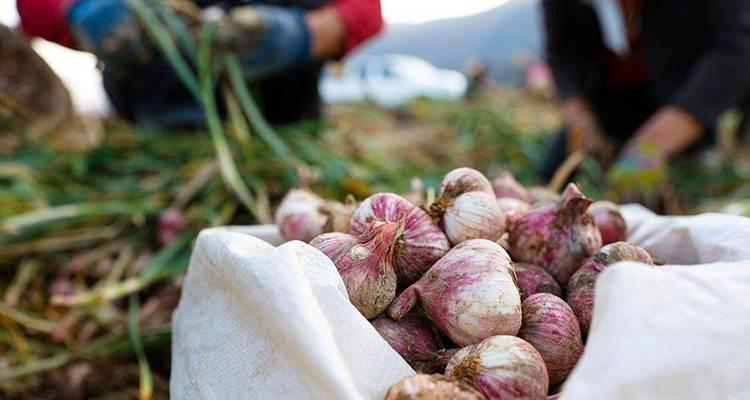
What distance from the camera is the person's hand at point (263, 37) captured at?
1566 mm

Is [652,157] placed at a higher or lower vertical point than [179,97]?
lower

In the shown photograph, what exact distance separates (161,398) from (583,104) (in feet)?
7.01

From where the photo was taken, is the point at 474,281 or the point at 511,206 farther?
the point at 511,206

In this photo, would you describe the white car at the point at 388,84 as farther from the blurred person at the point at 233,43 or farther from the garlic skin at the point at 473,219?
the garlic skin at the point at 473,219

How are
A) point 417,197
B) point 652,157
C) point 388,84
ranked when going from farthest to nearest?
point 388,84 < point 652,157 < point 417,197

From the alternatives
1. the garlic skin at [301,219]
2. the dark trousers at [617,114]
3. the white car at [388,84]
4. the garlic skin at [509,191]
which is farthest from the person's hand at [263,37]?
the white car at [388,84]

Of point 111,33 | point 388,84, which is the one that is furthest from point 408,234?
point 388,84

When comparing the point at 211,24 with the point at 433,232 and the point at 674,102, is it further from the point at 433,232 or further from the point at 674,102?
the point at 674,102

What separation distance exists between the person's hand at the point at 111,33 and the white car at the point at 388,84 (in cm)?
318

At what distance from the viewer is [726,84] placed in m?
1.91

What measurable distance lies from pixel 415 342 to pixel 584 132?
2.04 meters

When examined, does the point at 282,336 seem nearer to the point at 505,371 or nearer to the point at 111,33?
the point at 505,371

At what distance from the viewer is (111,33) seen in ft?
5.06

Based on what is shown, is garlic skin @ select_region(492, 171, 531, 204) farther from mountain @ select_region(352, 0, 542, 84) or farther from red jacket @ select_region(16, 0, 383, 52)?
mountain @ select_region(352, 0, 542, 84)
